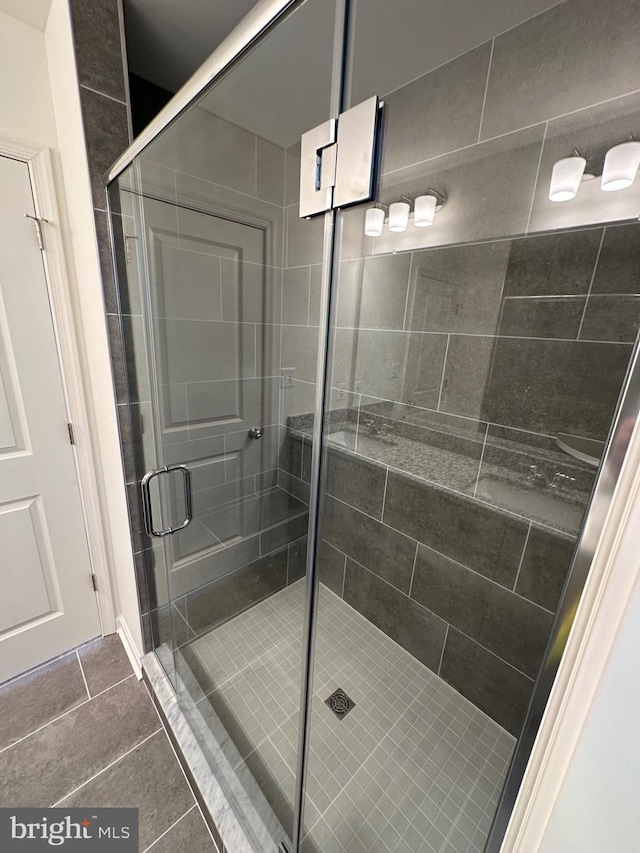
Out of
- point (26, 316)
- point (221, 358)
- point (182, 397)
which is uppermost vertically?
point (26, 316)

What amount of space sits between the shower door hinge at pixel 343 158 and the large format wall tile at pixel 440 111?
24.5 inches

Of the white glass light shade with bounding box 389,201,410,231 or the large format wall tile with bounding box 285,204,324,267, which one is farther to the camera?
the white glass light shade with bounding box 389,201,410,231

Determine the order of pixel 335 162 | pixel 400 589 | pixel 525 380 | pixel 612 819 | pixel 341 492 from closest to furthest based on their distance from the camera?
pixel 612 819 → pixel 335 162 → pixel 525 380 → pixel 341 492 → pixel 400 589

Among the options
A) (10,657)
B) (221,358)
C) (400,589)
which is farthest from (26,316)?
(400,589)

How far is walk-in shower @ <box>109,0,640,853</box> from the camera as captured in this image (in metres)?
0.93

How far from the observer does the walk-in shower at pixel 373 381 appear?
932 millimetres

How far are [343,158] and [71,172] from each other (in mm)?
1150

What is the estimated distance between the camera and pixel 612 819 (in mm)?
345

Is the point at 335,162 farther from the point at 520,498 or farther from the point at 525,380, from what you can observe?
the point at 520,498

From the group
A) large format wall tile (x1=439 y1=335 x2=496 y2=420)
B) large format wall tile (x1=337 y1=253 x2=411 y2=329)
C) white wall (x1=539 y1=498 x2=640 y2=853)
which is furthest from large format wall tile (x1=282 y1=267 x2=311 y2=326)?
white wall (x1=539 y1=498 x2=640 y2=853)

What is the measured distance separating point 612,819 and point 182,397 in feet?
5.20

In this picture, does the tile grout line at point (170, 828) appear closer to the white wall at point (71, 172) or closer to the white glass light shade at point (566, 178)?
the white wall at point (71, 172)

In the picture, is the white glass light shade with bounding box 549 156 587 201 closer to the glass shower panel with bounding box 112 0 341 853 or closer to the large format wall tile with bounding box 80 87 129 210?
the glass shower panel with bounding box 112 0 341 853

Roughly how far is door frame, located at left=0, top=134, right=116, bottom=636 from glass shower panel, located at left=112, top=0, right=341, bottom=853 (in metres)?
0.32
